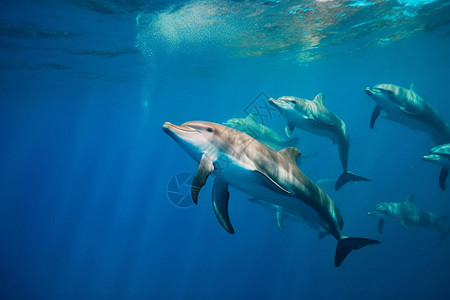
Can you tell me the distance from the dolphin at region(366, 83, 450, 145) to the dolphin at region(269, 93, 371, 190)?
144 cm

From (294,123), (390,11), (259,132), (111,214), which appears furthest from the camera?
(111,214)

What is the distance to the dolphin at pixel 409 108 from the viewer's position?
725 centimetres

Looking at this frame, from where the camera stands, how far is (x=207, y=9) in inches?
449


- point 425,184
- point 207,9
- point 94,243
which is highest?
point 207,9

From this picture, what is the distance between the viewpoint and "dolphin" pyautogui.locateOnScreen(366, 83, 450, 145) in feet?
23.8

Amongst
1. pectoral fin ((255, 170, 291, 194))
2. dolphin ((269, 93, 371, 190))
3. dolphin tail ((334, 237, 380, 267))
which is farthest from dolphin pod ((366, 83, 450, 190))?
pectoral fin ((255, 170, 291, 194))

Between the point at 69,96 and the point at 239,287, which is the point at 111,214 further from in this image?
the point at 239,287

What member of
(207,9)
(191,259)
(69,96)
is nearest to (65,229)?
(69,96)

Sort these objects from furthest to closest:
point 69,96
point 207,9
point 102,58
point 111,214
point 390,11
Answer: point 111,214, point 69,96, point 102,58, point 390,11, point 207,9

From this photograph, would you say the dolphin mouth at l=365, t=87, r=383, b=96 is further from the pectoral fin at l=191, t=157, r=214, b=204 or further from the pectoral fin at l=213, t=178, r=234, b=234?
the pectoral fin at l=191, t=157, r=214, b=204

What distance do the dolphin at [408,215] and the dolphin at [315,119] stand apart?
14.7 feet

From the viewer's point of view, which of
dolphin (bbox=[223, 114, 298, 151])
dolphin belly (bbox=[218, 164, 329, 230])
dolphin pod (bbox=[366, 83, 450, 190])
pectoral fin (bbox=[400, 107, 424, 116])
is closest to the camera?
dolphin belly (bbox=[218, 164, 329, 230])

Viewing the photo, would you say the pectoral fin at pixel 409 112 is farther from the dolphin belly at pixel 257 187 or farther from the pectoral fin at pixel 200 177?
the pectoral fin at pixel 200 177

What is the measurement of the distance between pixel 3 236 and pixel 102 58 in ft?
117
